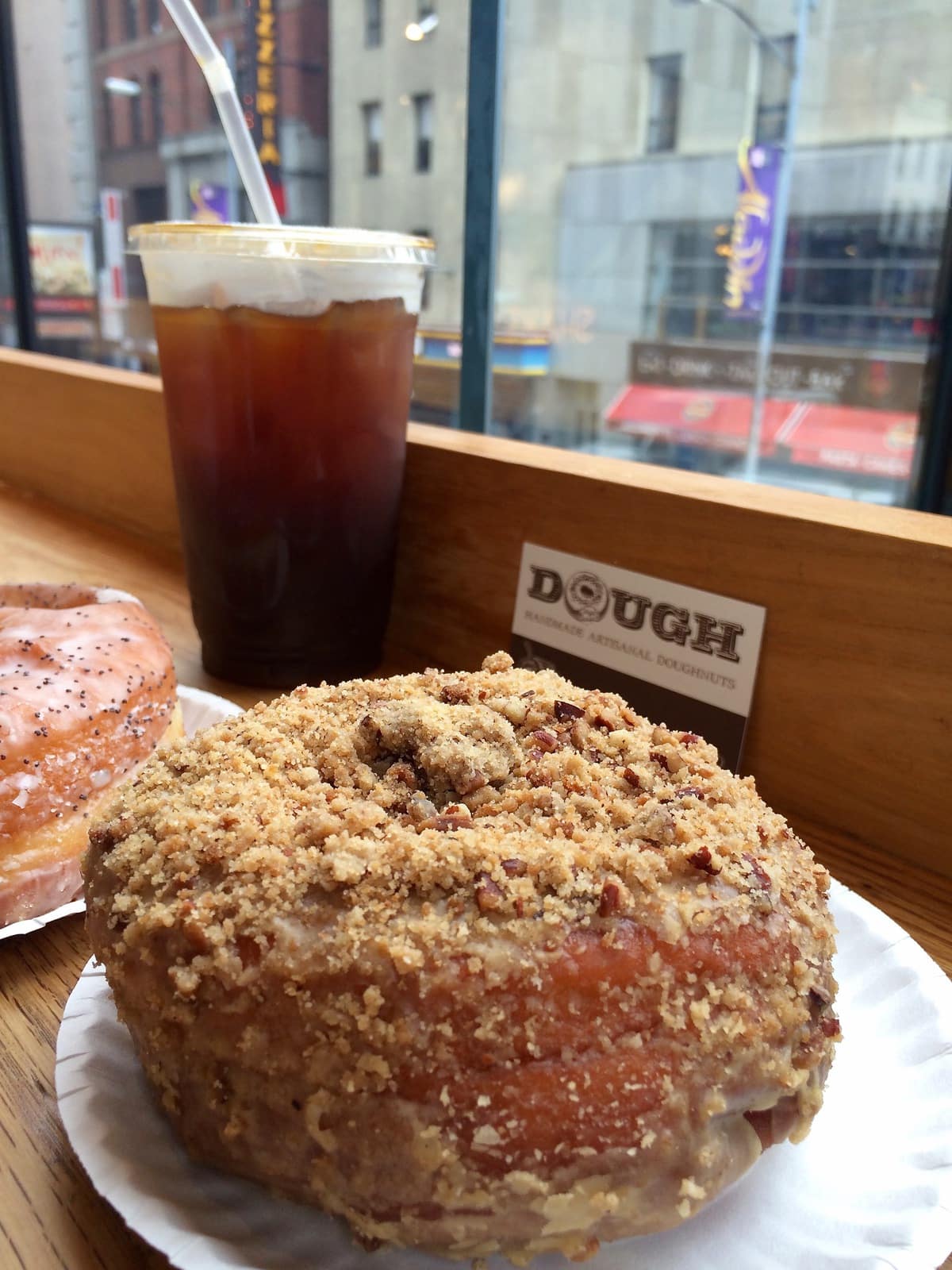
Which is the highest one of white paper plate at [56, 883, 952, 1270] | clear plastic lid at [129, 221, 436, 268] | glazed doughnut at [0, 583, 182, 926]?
clear plastic lid at [129, 221, 436, 268]

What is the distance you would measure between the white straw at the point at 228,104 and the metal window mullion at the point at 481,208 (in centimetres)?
66

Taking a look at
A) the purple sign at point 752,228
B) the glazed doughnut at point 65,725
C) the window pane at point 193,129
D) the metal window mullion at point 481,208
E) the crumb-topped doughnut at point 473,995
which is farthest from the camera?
the window pane at point 193,129

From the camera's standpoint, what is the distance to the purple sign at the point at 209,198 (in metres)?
4.46

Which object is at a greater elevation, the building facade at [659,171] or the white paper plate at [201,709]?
the building facade at [659,171]

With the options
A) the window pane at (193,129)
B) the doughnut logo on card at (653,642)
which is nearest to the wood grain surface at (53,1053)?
the doughnut logo on card at (653,642)

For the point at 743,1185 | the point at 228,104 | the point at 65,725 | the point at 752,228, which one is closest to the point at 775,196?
the point at 752,228

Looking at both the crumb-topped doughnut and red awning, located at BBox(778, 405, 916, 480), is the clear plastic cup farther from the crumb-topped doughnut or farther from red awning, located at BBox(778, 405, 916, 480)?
red awning, located at BBox(778, 405, 916, 480)

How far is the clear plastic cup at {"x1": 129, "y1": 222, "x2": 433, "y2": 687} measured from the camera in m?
1.19

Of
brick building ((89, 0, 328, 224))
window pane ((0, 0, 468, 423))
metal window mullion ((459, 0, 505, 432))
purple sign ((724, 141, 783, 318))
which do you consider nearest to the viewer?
metal window mullion ((459, 0, 505, 432))

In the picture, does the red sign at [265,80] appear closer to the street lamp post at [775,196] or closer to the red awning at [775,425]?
the street lamp post at [775,196]

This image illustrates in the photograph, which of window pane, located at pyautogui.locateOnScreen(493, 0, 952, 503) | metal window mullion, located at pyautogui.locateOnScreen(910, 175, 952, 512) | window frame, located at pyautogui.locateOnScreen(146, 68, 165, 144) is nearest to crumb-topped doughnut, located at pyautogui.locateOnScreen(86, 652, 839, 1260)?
metal window mullion, located at pyautogui.locateOnScreen(910, 175, 952, 512)

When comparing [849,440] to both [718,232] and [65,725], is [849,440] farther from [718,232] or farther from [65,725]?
[65,725]

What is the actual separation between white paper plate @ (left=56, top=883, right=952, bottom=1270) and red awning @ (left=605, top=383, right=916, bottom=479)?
96.1 inches

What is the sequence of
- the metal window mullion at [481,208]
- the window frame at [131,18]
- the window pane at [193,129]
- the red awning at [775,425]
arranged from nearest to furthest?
1. the metal window mullion at [481,208]
2. the red awning at [775,425]
3. the window pane at [193,129]
4. the window frame at [131,18]
